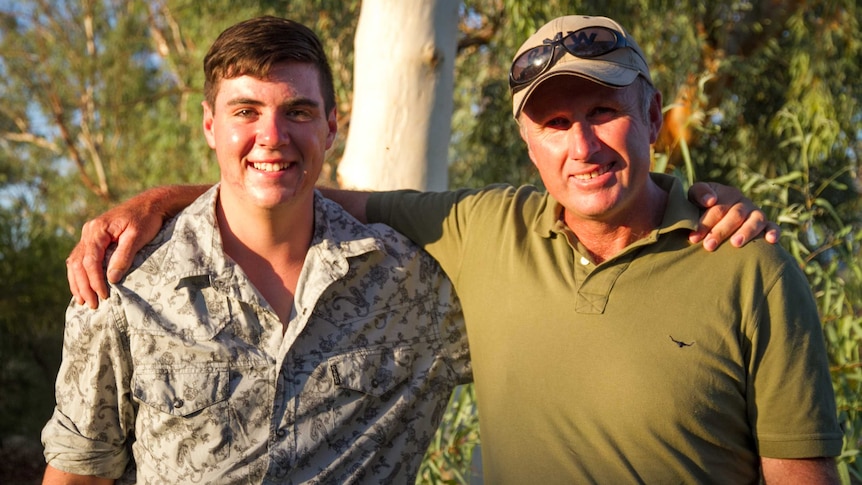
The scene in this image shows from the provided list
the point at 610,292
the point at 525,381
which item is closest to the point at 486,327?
the point at 525,381

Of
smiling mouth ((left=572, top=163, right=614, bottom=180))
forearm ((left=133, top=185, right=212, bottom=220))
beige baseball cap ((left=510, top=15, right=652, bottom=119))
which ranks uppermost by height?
beige baseball cap ((left=510, top=15, right=652, bottom=119))

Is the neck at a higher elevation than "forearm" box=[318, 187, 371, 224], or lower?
lower

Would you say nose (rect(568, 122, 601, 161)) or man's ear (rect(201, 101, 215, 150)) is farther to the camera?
man's ear (rect(201, 101, 215, 150))

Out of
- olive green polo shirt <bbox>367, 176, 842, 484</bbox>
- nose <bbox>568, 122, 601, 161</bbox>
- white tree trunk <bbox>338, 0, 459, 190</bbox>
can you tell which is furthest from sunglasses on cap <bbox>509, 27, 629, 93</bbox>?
white tree trunk <bbox>338, 0, 459, 190</bbox>

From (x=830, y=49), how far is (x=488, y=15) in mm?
3316

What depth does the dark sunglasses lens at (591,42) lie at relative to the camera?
7.86ft

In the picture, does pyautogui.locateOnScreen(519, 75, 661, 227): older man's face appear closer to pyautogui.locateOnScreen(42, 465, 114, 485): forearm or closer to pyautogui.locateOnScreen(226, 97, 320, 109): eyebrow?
pyautogui.locateOnScreen(226, 97, 320, 109): eyebrow

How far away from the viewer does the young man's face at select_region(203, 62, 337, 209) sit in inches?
97.7

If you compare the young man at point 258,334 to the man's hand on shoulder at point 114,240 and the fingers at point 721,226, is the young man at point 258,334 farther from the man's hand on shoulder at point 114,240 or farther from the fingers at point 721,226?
the fingers at point 721,226

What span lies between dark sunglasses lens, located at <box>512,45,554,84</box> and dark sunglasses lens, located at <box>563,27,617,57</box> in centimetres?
5

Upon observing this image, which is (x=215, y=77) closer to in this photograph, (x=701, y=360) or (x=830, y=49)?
(x=701, y=360)

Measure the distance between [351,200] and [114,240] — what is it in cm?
76

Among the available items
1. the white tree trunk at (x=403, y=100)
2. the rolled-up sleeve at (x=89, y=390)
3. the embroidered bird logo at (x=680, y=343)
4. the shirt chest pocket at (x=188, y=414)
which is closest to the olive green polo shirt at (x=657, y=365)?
the embroidered bird logo at (x=680, y=343)

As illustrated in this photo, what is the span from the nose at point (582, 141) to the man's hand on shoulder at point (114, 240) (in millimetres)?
1163
